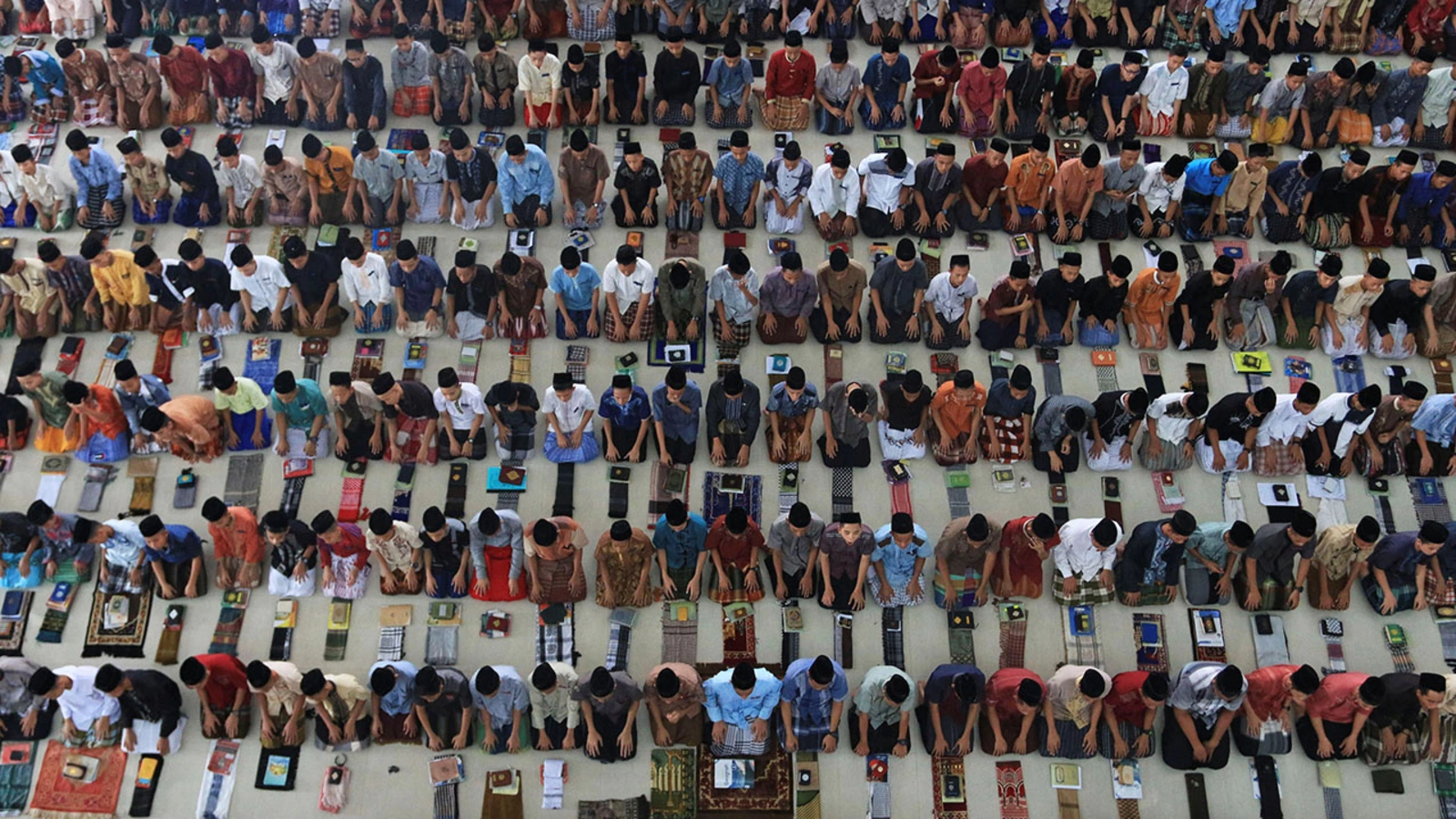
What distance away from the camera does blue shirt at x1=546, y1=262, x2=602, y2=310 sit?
32.4 ft

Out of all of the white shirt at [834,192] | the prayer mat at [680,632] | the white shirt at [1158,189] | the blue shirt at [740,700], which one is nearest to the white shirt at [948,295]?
the white shirt at [834,192]

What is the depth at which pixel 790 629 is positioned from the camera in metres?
8.95

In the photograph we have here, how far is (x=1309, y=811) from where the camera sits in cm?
844

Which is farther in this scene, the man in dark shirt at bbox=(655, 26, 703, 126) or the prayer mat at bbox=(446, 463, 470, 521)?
the man in dark shirt at bbox=(655, 26, 703, 126)

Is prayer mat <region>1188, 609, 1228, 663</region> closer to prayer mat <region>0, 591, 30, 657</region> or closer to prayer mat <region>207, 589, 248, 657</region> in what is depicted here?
prayer mat <region>207, 589, 248, 657</region>

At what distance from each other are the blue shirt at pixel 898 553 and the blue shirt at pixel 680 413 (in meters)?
1.65

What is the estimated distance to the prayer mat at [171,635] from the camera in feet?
28.6

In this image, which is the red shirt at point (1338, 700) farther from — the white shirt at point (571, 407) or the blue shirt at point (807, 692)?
the white shirt at point (571, 407)

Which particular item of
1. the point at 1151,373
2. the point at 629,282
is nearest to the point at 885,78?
the point at 629,282

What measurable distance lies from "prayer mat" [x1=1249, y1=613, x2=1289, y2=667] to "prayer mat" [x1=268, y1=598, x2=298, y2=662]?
273 inches

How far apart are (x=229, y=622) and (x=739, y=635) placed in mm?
3661

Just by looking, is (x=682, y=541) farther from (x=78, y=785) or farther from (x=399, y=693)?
(x=78, y=785)

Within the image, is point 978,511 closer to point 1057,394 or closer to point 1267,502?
point 1057,394

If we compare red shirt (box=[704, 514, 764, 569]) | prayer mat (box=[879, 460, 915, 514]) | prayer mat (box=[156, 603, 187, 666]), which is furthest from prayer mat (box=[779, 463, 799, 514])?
prayer mat (box=[156, 603, 187, 666])
